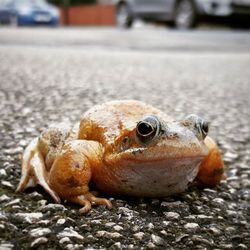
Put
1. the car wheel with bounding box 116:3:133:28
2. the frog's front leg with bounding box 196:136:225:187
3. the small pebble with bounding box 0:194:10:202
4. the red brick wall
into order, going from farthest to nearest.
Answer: the red brick wall → the car wheel with bounding box 116:3:133:28 → the frog's front leg with bounding box 196:136:225:187 → the small pebble with bounding box 0:194:10:202

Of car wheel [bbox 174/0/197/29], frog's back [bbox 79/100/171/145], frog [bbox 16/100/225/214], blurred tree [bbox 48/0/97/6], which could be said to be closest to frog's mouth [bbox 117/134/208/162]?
frog [bbox 16/100/225/214]

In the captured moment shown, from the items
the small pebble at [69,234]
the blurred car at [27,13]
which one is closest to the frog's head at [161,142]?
the small pebble at [69,234]

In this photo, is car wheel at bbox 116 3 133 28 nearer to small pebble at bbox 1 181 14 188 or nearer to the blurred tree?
small pebble at bbox 1 181 14 188

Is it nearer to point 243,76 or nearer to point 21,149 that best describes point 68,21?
point 243,76

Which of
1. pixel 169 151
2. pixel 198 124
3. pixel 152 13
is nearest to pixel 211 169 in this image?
pixel 198 124

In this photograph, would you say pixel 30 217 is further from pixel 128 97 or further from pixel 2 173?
pixel 128 97

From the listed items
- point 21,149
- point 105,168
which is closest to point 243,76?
point 21,149

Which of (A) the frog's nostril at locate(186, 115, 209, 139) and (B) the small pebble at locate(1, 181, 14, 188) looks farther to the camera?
(B) the small pebble at locate(1, 181, 14, 188)
